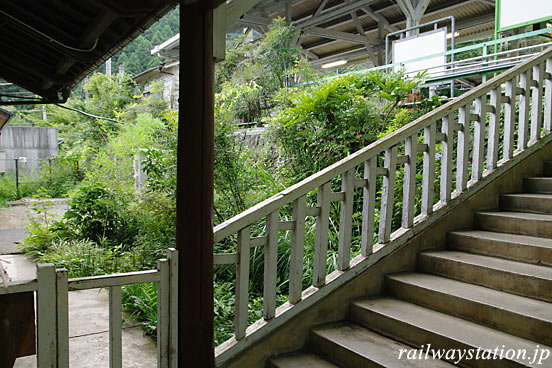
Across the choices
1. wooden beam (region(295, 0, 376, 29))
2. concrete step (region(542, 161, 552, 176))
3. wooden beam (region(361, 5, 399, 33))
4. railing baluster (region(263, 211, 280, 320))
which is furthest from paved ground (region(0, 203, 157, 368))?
wooden beam (region(361, 5, 399, 33))

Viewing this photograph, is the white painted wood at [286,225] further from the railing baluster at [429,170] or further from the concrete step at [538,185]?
the concrete step at [538,185]

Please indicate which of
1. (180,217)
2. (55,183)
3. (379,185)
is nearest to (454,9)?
(379,185)

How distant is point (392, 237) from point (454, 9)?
1137cm

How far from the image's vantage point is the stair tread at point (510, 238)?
3.15m

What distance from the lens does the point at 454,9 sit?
1228cm

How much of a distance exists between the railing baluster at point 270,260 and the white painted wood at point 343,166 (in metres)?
0.08

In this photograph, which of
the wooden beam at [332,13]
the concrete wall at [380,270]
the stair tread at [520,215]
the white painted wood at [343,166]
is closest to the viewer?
the white painted wood at [343,166]

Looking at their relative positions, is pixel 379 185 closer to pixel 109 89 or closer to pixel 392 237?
pixel 392 237

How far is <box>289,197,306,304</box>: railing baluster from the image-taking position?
9.82ft

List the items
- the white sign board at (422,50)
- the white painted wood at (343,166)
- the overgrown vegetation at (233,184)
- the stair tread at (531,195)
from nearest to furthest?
1. the white painted wood at (343,166)
2. the stair tread at (531,195)
3. the overgrown vegetation at (233,184)
4. the white sign board at (422,50)

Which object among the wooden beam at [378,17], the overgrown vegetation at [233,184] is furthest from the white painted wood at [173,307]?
the wooden beam at [378,17]

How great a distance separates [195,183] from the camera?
2486mm

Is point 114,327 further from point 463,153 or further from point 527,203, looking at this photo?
point 527,203

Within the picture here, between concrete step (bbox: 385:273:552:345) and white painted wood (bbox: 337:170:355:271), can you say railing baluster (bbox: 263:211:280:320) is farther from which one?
concrete step (bbox: 385:273:552:345)
